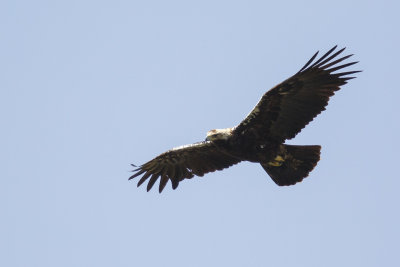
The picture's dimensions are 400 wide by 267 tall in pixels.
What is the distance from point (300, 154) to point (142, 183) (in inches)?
158

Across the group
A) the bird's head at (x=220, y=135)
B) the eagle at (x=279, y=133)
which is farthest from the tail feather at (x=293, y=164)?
the bird's head at (x=220, y=135)

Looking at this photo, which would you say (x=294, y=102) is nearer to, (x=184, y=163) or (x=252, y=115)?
(x=252, y=115)

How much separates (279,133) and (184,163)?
110 inches

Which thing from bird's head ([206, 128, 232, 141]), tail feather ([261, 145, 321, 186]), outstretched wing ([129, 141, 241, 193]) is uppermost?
outstretched wing ([129, 141, 241, 193])

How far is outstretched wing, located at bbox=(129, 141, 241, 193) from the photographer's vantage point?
19422 mm

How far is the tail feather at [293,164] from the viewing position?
18.4m

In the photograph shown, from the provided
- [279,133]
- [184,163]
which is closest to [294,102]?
[279,133]

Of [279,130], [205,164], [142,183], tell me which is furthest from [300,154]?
[142,183]

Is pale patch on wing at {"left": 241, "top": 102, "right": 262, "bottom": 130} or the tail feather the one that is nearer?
pale patch on wing at {"left": 241, "top": 102, "right": 262, "bottom": 130}

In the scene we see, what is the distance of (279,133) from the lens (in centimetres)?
1809

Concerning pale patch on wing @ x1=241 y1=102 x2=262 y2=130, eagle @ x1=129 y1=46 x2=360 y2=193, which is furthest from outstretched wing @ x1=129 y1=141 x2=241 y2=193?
pale patch on wing @ x1=241 y1=102 x2=262 y2=130

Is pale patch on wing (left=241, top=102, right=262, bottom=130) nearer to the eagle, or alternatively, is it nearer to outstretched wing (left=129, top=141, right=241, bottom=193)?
the eagle

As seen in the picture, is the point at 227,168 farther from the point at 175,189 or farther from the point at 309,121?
the point at 309,121

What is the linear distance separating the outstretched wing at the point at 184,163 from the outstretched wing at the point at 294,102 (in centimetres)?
144
